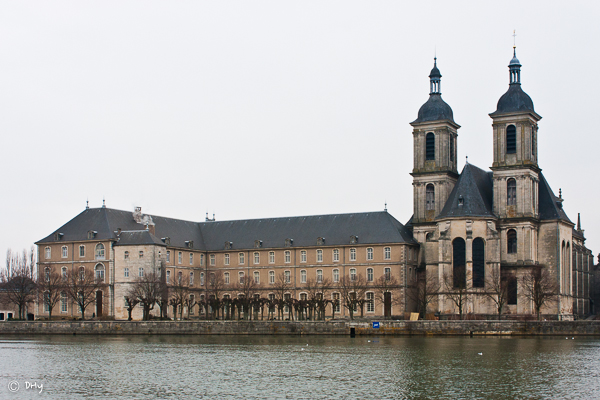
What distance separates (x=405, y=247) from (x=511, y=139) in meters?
15.5

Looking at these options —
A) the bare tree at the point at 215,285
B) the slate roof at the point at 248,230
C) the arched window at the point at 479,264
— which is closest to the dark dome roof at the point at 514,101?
the arched window at the point at 479,264

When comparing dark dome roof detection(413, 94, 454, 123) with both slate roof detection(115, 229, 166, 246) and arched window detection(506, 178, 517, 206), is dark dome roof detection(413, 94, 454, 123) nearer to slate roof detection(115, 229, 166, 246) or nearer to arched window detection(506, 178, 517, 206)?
arched window detection(506, 178, 517, 206)

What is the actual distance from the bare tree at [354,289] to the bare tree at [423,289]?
192 inches

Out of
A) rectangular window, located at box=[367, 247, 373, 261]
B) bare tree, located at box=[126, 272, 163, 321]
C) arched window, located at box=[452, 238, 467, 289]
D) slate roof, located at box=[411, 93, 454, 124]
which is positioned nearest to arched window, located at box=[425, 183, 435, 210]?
slate roof, located at box=[411, 93, 454, 124]

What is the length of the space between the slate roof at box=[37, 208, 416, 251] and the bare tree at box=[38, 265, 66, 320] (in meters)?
4.89

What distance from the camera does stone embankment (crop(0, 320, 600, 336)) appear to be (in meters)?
73.8

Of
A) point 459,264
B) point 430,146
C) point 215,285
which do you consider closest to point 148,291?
point 215,285

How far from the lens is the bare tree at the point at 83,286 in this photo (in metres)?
94.3

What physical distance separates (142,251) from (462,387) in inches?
2384

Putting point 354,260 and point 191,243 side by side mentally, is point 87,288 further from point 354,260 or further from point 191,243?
point 354,260

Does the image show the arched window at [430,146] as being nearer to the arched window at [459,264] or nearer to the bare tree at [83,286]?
the arched window at [459,264]
